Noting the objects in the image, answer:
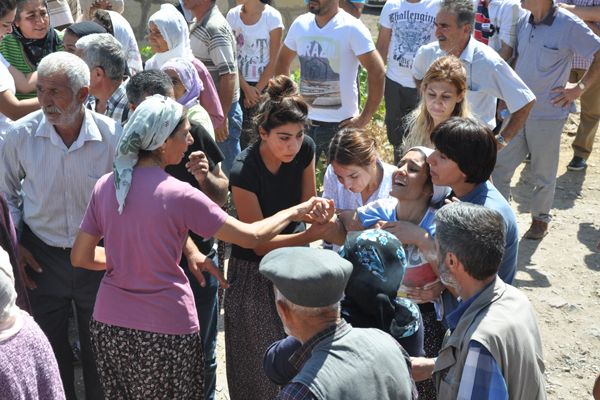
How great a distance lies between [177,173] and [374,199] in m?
1.09

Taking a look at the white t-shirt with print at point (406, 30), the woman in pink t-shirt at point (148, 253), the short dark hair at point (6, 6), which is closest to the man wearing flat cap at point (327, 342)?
the woman in pink t-shirt at point (148, 253)

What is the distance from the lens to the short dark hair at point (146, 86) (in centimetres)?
A: 415

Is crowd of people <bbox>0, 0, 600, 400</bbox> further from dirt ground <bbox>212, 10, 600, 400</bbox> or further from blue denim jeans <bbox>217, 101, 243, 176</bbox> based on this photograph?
dirt ground <bbox>212, 10, 600, 400</bbox>

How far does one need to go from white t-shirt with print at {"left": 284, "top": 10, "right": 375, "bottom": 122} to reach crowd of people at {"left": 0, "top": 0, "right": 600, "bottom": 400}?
0.02 meters

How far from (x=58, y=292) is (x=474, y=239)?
2332 mm

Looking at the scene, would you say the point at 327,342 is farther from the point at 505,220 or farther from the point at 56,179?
the point at 56,179

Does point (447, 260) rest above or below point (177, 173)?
above

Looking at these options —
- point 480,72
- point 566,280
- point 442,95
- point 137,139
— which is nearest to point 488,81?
point 480,72

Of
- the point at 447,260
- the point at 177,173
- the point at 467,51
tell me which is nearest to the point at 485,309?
the point at 447,260

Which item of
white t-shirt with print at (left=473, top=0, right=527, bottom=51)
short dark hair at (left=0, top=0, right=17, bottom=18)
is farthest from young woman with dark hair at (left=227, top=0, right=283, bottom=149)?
short dark hair at (left=0, top=0, right=17, bottom=18)

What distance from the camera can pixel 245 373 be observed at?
13.7ft

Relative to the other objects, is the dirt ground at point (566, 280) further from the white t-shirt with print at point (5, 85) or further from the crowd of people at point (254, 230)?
the white t-shirt with print at point (5, 85)

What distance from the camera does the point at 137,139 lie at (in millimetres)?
3324

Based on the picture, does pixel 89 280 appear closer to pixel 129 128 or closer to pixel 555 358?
pixel 129 128
